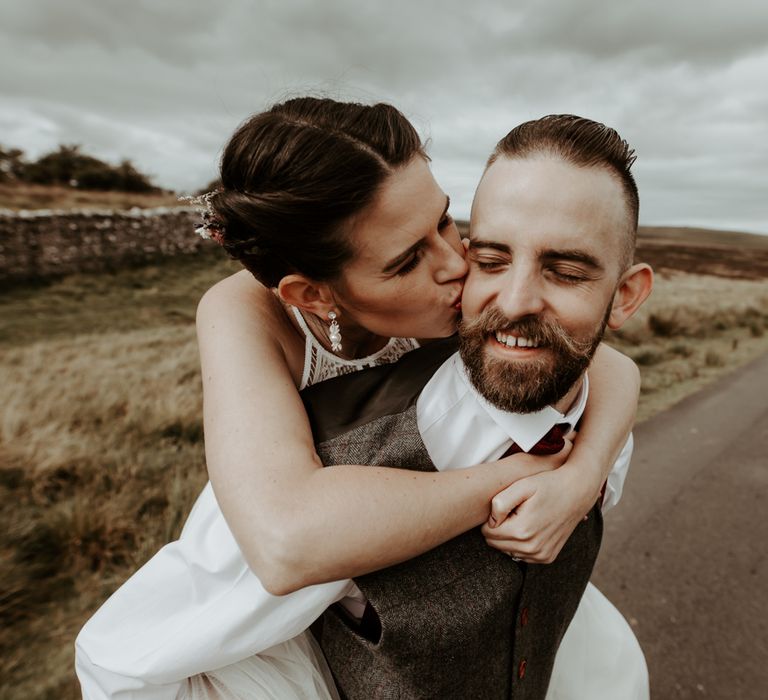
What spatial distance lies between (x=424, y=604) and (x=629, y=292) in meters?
1.25

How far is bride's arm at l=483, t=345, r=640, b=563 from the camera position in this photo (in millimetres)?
1354

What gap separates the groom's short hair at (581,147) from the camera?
1.68 m

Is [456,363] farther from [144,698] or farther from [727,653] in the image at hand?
[727,653]

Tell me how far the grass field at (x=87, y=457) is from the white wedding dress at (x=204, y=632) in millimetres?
1651

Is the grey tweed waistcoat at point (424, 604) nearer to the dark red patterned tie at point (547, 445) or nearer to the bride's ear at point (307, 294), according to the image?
the dark red patterned tie at point (547, 445)

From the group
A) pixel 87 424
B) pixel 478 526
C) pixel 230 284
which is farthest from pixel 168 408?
pixel 478 526

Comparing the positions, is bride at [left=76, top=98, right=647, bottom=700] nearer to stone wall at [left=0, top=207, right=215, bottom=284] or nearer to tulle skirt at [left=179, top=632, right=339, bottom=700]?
tulle skirt at [left=179, top=632, right=339, bottom=700]

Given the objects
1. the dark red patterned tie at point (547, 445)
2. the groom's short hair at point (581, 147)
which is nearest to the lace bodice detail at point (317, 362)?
the dark red patterned tie at point (547, 445)

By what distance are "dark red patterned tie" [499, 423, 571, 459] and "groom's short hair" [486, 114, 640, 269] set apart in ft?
2.06

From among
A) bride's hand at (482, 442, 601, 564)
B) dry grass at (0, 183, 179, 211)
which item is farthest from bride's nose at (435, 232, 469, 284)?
dry grass at (0, 183, 179, 211)

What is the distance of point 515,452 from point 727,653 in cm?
258

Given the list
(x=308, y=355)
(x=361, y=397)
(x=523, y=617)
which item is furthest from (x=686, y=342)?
(x=361, y=397)

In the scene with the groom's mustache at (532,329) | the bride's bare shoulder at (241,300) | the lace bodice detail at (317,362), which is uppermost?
the groom's mustache at (532,329)

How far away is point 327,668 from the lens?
5.15 feet
